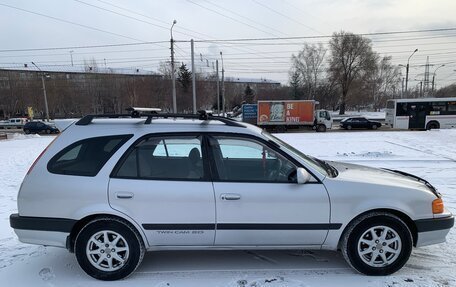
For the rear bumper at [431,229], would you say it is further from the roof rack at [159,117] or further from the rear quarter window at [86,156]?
the rear quarter window at [86,156]

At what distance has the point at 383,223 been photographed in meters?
3.33

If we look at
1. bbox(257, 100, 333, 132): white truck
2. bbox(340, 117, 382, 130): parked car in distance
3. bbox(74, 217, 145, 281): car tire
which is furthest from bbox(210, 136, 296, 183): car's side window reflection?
bbox(340, 117, 382, 130): parked car in distance

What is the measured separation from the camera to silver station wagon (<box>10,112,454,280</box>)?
10.7 feet

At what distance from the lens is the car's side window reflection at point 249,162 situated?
336cm

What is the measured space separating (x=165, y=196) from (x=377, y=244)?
7.38 ft

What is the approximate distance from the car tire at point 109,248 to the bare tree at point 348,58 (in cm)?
6024

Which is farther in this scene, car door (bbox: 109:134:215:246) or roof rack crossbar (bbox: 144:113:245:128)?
roof rack crossbar (bbox: 144:113:245:128)

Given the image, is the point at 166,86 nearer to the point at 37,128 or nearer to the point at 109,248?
the point at 37,128

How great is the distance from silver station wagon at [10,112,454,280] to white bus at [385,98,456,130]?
30.1 m

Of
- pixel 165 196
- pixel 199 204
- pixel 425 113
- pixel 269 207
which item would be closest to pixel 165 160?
pixel 165 196

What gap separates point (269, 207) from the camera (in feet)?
10.7

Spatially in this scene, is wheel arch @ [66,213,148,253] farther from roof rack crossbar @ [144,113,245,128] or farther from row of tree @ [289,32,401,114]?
row of tree @ [289,32,401,114]

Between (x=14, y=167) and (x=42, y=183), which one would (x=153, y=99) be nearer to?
(x=14, y=167)

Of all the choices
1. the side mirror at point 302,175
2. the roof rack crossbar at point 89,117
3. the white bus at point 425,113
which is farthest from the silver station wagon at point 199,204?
the white bus at point 425,113
